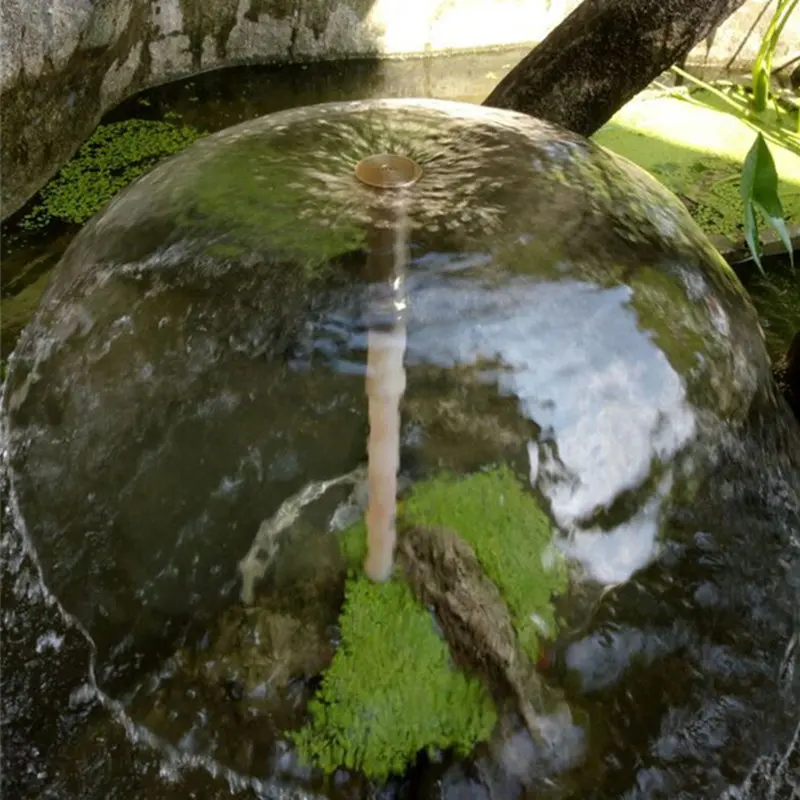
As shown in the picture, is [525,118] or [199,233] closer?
[199,233]

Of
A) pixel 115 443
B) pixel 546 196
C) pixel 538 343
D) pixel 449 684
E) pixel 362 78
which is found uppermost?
pixel 546 196

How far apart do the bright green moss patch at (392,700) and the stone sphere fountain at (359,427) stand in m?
0.02

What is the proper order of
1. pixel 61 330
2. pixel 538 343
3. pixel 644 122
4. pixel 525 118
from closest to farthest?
pixel 538 343 < pixel 61 330 < pixel 525 118 < pixel 644 122

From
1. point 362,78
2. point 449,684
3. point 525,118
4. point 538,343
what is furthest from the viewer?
point 362,78

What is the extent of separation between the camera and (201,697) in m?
1.39

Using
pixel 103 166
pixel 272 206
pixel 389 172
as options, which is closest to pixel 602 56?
pixel 389 172

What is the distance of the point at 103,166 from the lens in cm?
417

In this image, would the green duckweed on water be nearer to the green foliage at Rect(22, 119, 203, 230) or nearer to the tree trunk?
the tree trunk

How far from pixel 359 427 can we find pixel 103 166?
132 inches

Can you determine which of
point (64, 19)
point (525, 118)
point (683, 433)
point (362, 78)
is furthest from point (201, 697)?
point (362, 78)

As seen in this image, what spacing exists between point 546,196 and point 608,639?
782 millimetres

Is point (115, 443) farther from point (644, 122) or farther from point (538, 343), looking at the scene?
point (644, 122)

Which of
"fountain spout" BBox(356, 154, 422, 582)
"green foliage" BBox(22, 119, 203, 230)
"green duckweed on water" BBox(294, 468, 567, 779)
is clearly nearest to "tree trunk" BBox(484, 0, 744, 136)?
"fountain spout" BBox(356, 154, 422, 582)

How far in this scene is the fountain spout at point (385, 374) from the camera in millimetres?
1337
